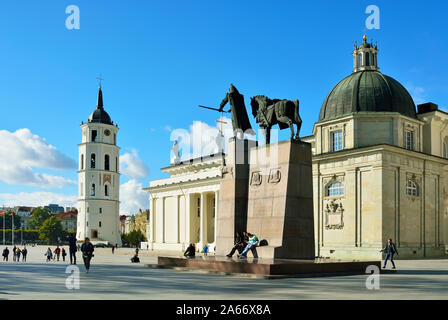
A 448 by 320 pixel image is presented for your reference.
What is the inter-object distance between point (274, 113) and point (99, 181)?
96.4 m

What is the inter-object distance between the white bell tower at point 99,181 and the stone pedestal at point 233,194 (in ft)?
303

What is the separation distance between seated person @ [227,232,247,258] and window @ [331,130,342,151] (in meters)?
34.7

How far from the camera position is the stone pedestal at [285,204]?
22.6 meters

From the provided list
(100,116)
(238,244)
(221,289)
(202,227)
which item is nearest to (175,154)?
(100,116)

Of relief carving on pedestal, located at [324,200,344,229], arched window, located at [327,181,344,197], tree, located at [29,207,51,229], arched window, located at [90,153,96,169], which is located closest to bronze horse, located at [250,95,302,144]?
relief carving on pedestal, located at [324,200,344,229]

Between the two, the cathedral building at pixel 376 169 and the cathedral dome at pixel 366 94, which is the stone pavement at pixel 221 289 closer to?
the cathedral building at pixel 376 169

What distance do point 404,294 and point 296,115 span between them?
11.3 meters

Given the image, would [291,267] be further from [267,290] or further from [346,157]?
[346,157]

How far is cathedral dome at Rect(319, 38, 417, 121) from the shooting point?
2179 inches

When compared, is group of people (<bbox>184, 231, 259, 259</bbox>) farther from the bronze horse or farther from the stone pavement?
the bronze horse

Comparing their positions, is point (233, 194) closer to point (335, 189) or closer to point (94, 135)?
point (335, 189)

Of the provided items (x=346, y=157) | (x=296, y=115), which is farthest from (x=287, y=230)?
(x=346, y=157)

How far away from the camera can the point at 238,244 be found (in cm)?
2381
